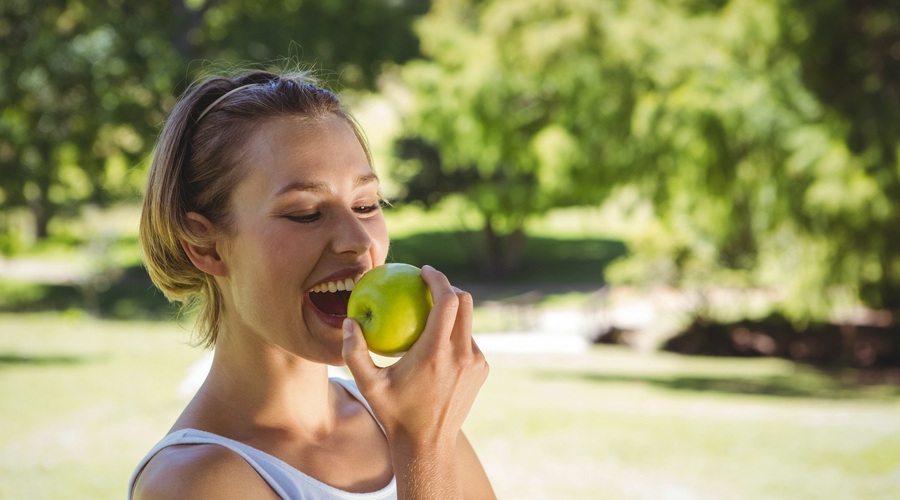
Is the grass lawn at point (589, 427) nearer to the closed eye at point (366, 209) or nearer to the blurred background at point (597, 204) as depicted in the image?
the blurred background at point (597, 204)

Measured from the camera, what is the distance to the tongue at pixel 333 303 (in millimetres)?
1706

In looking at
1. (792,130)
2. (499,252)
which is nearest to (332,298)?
(792,130)

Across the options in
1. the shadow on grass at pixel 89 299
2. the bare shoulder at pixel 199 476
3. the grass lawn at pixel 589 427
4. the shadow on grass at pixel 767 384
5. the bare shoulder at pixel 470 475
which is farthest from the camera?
the shadow on grass at pixel 89 299

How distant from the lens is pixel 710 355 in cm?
1998

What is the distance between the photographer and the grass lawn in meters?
8.50

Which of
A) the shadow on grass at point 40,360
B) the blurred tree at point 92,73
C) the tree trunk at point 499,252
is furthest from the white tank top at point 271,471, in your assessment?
the tree trunk at point 499,252

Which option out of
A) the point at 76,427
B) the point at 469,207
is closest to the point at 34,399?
the point at 76,427

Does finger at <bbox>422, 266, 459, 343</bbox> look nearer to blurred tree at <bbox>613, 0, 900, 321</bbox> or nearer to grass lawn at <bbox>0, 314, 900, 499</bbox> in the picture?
grass lawn at <bbox>0, 314, 900, 499</bbox>

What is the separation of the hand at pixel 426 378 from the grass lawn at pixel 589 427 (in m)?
6.76

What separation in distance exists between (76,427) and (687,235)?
43.2 feet

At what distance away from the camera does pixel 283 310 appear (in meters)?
1.62

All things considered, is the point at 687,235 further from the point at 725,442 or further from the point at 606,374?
the point at 725,442

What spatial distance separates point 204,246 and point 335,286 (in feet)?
0.84

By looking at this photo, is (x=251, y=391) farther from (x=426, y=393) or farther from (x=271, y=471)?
(x=426, y=393)
